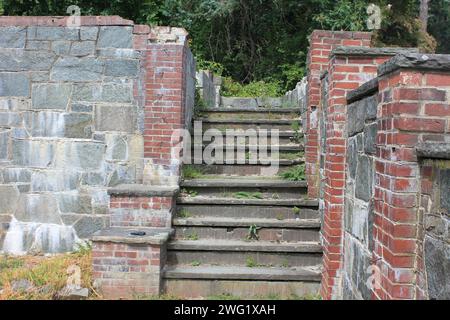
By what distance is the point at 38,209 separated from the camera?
520cm

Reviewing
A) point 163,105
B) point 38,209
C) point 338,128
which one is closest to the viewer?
point 338,128

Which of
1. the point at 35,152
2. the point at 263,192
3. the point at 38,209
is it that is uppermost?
the point at 35,152

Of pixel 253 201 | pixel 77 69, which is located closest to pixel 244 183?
pixel 253 201

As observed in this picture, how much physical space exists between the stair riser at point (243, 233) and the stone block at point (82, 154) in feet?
4.35

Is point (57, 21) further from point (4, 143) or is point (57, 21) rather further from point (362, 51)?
point (362, 51)

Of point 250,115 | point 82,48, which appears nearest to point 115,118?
point 82,48

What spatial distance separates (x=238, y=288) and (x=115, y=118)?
2378 millimetres

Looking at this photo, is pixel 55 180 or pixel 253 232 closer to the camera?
pixel 253 232

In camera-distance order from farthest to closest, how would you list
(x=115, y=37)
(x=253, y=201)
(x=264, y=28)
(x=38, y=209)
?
(x=264, y=28) < (x=38, y=209) < (x=115, y=37) < (x=253, y=201)

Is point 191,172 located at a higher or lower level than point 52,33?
lower


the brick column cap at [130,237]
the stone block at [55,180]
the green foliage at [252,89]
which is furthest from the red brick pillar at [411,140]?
the green foliage at [252,89]

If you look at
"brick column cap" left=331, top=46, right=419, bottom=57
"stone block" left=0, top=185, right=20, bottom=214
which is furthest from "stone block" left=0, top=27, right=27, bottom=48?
"brick column cap" left=331, top=46, right=419, bottom=57

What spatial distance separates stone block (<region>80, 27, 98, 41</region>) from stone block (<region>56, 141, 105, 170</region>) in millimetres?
1203
